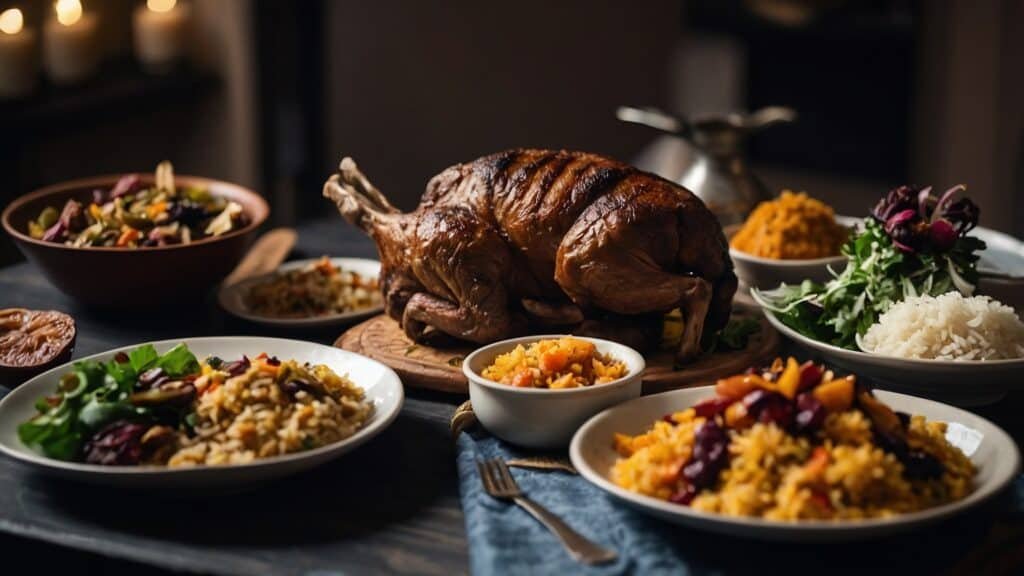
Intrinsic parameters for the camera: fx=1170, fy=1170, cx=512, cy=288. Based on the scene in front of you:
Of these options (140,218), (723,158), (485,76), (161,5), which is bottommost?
(485,76)

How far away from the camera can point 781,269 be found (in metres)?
3.20

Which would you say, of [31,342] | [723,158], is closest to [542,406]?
[31,342]

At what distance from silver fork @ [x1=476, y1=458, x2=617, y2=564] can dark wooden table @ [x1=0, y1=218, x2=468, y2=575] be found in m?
0.08

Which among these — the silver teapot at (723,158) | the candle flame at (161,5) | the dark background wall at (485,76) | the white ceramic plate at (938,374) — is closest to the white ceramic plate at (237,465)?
the white ceramic plate at (938,374)

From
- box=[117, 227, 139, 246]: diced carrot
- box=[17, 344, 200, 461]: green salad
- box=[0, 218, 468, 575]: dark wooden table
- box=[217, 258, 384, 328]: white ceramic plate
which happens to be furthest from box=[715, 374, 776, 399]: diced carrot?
box=[117, 227, 139, 246]: diced carrot

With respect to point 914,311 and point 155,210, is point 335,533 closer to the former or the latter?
point 914,311

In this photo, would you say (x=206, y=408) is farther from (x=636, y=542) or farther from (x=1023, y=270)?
(x=1023, y=270)

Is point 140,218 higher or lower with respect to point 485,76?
higher

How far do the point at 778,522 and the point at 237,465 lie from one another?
937 mm

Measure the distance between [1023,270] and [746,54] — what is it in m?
4.95

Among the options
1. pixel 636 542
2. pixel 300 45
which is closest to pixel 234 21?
pixel 300 45

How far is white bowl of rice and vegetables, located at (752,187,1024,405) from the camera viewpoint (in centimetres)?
248

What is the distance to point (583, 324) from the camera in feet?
9.29

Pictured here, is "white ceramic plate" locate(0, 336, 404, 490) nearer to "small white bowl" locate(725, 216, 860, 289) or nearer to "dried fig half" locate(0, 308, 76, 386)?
"dried fig half" locate(0, 308, 76, 386)
